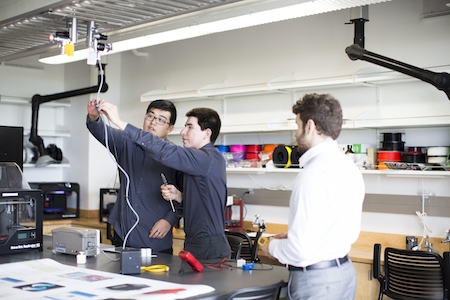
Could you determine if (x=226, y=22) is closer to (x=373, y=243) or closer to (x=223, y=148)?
(x=223, y=148)

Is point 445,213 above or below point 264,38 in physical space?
below

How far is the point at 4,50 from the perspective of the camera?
461cm

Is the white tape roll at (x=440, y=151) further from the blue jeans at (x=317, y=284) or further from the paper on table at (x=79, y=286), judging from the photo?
the paper on table at (x=79, y=286)

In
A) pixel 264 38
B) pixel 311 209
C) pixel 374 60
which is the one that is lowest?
pixel 311 209

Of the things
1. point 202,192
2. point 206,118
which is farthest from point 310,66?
point 202,192

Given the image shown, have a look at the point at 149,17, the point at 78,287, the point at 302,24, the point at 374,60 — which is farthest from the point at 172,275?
the point at 302,24

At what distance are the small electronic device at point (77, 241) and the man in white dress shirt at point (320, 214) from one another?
927 mm

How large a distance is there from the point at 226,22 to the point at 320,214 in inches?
87.7

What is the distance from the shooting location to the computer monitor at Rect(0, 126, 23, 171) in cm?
404

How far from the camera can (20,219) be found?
3.14 m

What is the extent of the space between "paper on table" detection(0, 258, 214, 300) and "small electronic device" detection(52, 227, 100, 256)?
24cm

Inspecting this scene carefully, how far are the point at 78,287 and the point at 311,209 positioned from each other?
0.88 m

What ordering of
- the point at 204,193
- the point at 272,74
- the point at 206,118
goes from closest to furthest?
1. the point at 204,193
2. the point at 206,118
3. the point at 272,74

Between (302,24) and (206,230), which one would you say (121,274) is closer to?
(206,230)
